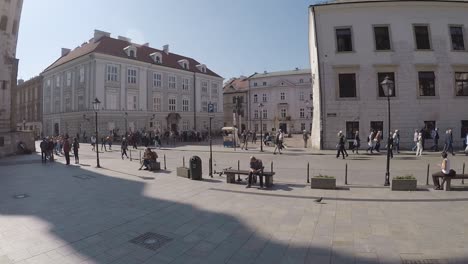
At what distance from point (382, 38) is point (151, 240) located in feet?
84.9

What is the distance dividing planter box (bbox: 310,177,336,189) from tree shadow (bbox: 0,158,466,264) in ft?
12.2

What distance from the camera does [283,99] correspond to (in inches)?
2685

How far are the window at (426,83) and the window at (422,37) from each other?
2365mm

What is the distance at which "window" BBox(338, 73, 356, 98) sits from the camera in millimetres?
24781

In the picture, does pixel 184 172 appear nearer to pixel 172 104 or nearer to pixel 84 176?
pixel 84 176

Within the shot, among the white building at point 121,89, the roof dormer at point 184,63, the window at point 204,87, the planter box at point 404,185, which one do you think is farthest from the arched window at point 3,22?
the window at point 204,87

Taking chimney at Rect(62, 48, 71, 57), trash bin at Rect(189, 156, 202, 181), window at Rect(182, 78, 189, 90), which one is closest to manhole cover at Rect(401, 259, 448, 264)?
trash bin at Rect(189, 156, 202, 181)

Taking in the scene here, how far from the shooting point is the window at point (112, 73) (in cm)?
4234

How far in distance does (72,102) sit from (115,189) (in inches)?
1588

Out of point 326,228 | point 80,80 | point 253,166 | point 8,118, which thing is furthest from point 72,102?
point 326,228

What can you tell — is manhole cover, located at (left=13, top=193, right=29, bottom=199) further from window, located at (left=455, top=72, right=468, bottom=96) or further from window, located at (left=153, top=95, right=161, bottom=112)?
window, located at (left=153, top=95, right=161, bottom=112)

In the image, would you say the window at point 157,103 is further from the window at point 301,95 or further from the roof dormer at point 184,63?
the window at point 301,95

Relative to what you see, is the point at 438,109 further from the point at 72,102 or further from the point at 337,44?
the point at 72,102

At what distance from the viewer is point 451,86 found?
2416 centimetres
